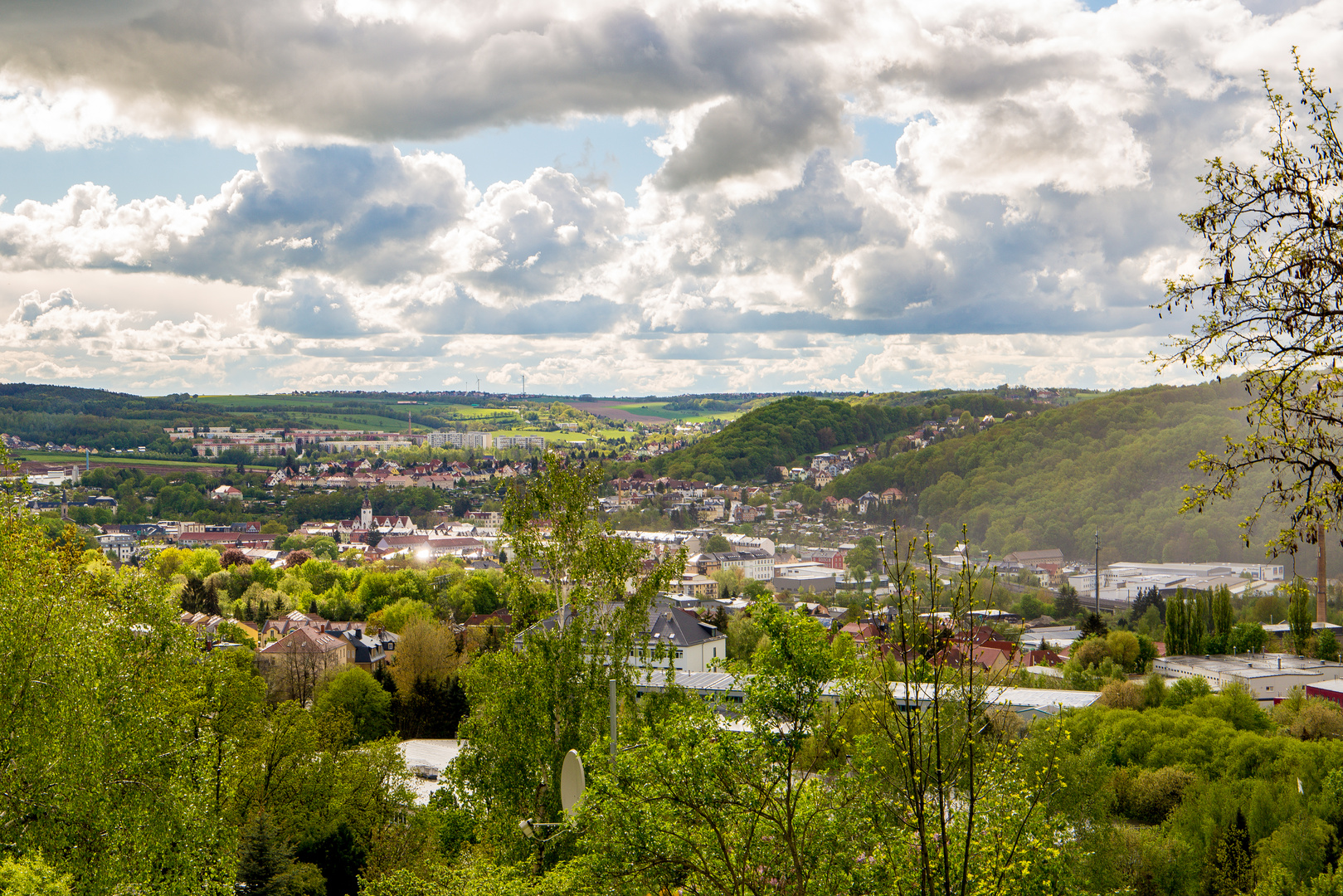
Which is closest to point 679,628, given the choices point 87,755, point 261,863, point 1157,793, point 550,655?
point 1157,793

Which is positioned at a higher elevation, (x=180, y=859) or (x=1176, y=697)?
(x=180, y=859)

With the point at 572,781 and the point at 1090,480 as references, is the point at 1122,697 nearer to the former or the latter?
the point at 572,781

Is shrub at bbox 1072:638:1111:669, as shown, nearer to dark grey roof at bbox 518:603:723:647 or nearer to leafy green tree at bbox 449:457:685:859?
dark grey roof at bbox 518:603:723:647

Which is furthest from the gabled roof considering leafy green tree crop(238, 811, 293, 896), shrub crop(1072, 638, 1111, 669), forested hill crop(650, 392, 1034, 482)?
forested hill crop(650, 392, 1034, 482)

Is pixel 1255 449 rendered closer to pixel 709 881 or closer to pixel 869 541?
pixel 709 881

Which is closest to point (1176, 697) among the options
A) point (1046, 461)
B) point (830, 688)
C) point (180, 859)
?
point (830, 688)

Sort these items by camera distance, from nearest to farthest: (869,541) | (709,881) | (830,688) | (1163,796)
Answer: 1. (709,881)
2. (830,688)
3. (1163,796)
4. (869,541)
